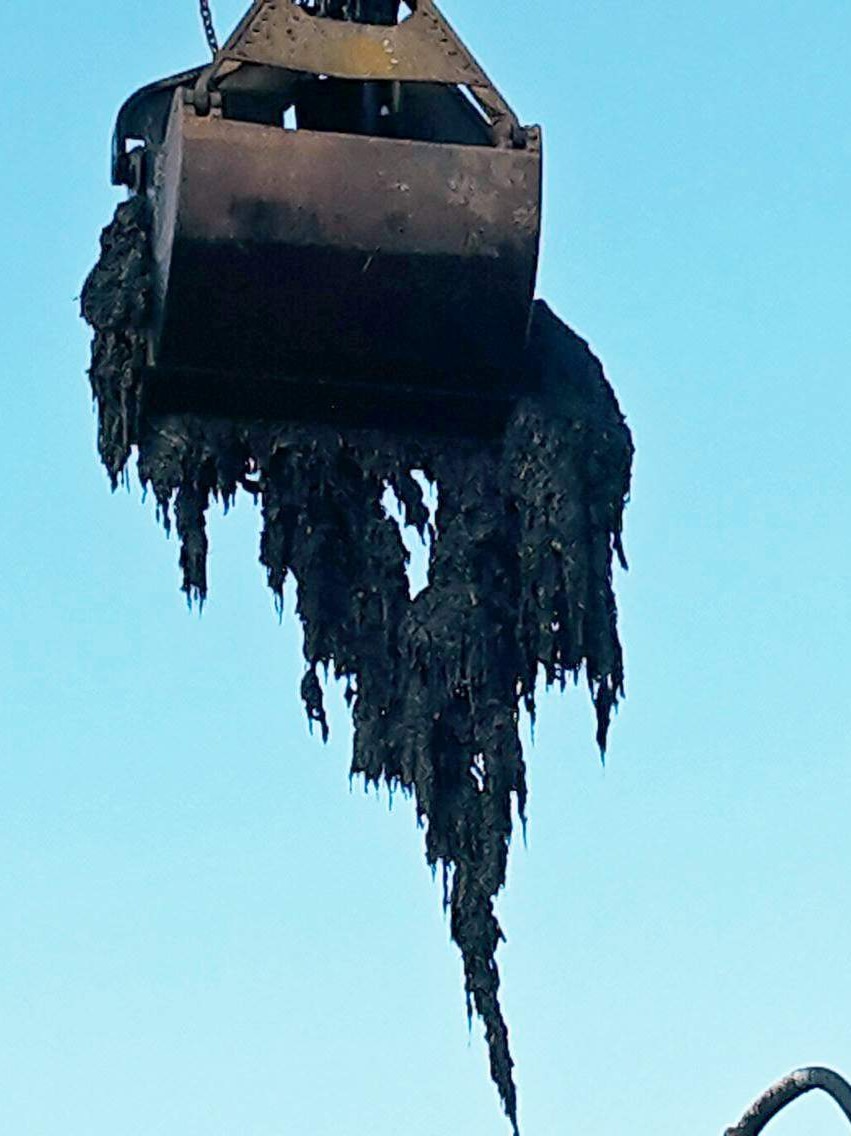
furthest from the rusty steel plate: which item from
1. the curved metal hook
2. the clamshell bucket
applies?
the curved metal hook

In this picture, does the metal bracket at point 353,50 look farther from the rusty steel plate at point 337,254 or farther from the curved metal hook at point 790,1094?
the curved metal hook at point 790,1094

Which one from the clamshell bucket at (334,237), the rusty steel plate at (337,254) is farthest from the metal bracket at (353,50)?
the rusty steel plate at (337,254)

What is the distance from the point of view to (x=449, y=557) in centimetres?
1318

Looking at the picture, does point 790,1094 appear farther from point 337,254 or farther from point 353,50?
point 353,50

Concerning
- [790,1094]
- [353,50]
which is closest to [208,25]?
[353,50]

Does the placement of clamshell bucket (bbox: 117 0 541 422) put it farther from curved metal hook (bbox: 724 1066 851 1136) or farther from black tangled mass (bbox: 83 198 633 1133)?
curved metal hook (bbox: 724 1066 851 1136)

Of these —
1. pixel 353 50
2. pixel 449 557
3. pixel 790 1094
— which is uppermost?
pixel 353 50

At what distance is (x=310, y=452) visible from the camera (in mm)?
Answer: 13039

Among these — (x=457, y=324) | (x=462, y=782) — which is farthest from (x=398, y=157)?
(x=462, y=782)

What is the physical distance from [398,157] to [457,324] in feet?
2.30

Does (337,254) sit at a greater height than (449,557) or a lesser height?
greater

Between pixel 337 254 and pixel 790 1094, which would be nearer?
pixel 790 1094

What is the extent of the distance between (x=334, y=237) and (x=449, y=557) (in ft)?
5.45

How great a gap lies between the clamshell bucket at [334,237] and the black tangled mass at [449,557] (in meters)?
0.32
